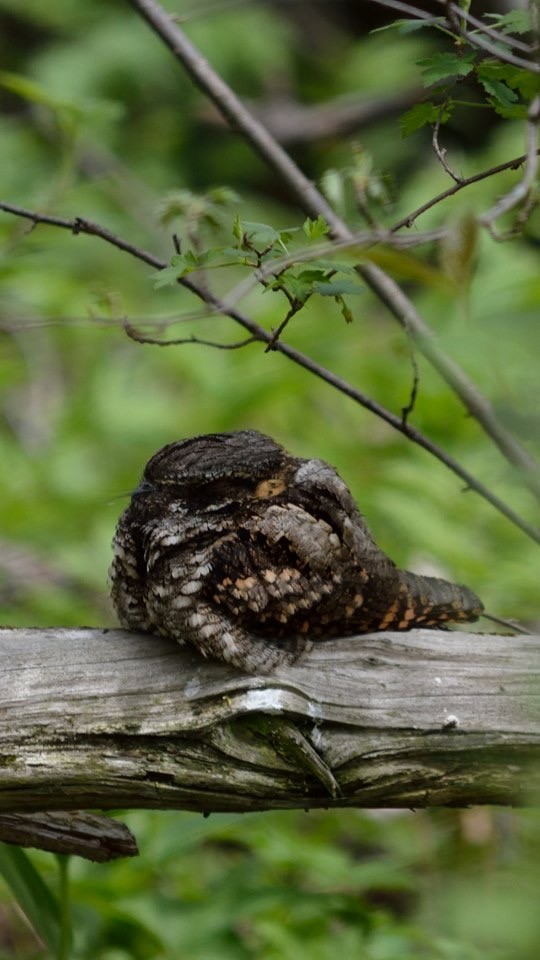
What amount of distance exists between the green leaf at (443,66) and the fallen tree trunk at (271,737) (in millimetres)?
1113

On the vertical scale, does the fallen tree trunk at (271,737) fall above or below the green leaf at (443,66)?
below

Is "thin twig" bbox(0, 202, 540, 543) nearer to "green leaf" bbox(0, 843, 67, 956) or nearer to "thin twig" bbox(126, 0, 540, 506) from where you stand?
"thin twig" bbox(126, 0, 540, 506)

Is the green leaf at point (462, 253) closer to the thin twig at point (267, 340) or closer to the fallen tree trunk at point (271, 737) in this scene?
the thin twig at point (267, 340)

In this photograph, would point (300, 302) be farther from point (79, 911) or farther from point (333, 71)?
point (333, 71)

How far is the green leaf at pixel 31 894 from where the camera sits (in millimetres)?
2377

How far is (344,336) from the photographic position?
4.88 m

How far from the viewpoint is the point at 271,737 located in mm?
2141

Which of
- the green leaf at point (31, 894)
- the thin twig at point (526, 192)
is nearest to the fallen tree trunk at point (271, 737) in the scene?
the green leaf at point (31, 894)

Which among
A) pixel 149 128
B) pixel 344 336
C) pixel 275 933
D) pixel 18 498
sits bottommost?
pixel 275 933

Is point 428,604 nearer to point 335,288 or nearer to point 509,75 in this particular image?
point 335,288

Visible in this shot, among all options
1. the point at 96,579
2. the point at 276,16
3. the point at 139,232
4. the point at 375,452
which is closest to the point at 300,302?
the point at 96,579

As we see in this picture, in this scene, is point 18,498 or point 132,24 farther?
point 132,24

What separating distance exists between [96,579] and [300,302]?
2493mm

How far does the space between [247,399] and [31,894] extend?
2.41 m
